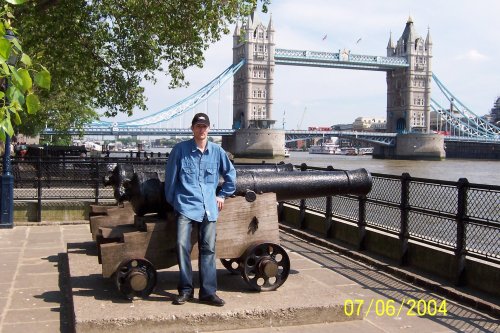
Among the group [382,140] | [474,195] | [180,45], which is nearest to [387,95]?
[382,140]

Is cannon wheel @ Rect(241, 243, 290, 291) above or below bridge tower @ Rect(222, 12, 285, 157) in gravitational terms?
below

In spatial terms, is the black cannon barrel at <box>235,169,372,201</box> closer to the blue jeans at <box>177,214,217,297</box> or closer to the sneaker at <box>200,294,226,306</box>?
the blue jeans at <box>177,214,217,297</box>

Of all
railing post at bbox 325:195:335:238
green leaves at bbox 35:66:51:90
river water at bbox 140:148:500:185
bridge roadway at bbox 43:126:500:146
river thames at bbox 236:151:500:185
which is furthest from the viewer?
bridge roadway at bbox 43:126:500:146

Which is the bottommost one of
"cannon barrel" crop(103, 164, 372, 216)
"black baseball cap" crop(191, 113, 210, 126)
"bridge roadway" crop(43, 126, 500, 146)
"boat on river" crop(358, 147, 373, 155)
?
"cannon barrel" crop(103, 164, 372, 216)

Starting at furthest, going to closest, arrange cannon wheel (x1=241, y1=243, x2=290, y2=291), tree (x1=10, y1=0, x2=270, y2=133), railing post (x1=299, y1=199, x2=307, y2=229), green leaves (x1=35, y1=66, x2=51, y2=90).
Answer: tree (x1=10, y1=0, x2=270, y2=133)
railing post (x1=299, y1=199, x2=307, y2=229)
cannon wheel (x1=241, y1=243, x2=290, y2=291)
green leaves (x1=35, y1=66, x2=51, y2=90)

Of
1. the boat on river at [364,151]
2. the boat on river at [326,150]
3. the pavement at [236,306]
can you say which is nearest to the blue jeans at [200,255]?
the pavement at [236,306]

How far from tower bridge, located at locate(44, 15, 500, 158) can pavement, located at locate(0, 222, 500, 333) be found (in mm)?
71574

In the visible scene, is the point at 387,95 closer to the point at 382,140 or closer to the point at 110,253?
the point at 382,140

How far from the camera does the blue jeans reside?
14.1 ft

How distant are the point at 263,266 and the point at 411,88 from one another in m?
118

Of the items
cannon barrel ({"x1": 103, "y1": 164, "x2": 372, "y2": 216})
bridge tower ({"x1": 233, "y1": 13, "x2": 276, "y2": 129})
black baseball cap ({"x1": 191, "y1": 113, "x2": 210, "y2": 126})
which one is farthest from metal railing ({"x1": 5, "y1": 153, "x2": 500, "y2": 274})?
bridge tower ({"x1": 233, "y1": 13, "x2": 276, "y2": 129})

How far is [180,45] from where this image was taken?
604 inches

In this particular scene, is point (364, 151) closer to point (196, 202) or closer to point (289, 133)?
point (289, 133)

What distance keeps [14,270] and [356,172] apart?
3475 mm
